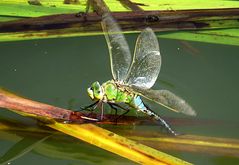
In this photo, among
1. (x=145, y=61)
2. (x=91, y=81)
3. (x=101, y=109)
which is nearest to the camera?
(x=101, y=109)

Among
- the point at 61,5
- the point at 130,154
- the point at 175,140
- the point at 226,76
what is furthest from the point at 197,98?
the point at 61,5

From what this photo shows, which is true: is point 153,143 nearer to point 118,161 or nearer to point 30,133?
point 118,161

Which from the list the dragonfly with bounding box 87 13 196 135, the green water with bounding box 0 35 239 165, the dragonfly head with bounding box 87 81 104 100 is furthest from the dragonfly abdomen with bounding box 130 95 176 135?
the dragonfly head with bounding box 87 81 104 100

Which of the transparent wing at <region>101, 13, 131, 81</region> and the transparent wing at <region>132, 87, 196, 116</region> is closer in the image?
the transparent wing at <region>132, 87, 196, 116</region>

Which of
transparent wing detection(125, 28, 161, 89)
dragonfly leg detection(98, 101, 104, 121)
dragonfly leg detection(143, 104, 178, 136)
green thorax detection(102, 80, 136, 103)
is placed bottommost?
dragonfly leg detection(143, 104, 178, 136)

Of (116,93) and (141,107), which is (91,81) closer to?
(116,93)

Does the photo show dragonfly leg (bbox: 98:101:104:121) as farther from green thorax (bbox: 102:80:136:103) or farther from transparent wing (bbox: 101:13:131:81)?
transparent wing (bbox: 101:13:131:81)

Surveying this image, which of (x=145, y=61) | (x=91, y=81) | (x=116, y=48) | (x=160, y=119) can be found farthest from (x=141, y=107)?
(x=91, y=81)
